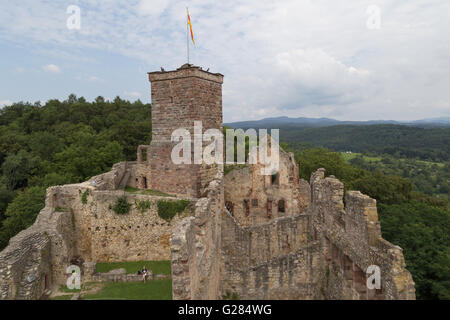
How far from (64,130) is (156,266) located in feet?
162

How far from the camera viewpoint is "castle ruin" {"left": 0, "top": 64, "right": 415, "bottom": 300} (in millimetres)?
8094

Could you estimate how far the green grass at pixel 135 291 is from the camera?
484 inches

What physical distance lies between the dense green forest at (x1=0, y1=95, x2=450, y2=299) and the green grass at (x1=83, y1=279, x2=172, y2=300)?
14479 mm

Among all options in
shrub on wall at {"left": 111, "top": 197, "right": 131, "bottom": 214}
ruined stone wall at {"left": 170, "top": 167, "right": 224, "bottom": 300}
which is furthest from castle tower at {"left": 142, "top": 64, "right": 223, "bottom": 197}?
ruined stone wall at {"left": 170, "top": 167, "right": 224, "bottom": 300}

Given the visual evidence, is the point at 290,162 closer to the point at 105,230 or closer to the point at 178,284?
the point at 105,230

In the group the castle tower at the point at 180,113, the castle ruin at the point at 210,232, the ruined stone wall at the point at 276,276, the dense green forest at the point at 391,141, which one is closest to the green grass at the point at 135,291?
the castle ruin at the point at 210,232

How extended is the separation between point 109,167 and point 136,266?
23501 mm

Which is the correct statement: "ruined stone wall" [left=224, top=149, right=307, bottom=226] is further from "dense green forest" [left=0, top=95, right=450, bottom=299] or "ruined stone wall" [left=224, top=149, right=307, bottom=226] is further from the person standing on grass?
"dense green forest" [left=0, top=95, right=450, bottom=299]

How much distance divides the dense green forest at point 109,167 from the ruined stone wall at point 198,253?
1417 centimetres

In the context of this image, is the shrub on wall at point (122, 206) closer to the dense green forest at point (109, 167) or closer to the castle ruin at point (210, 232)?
the castle ruin at point (210, 232)

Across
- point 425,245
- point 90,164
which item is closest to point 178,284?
point 425,245

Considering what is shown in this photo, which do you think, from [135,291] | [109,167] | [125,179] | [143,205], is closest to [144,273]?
[135,291]

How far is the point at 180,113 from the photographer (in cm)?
1759
